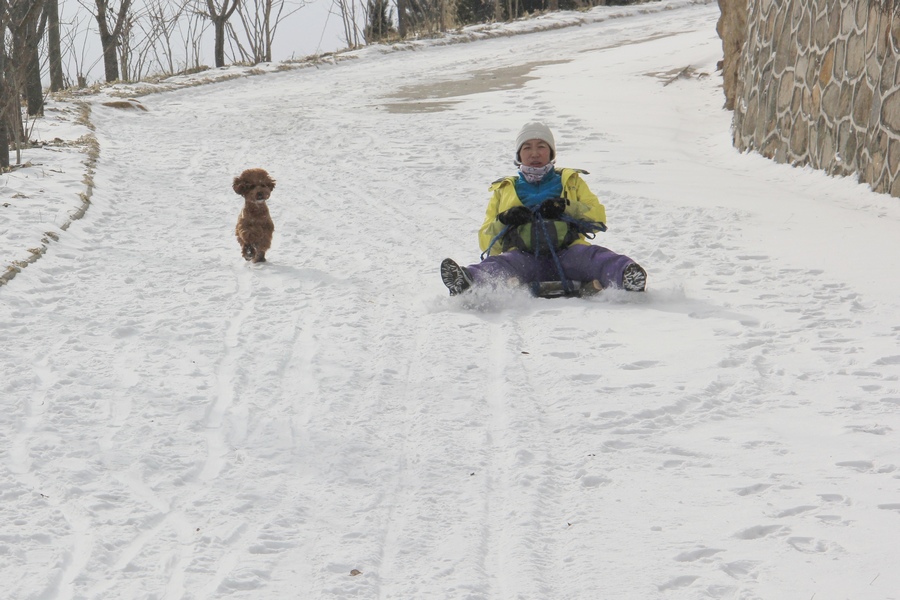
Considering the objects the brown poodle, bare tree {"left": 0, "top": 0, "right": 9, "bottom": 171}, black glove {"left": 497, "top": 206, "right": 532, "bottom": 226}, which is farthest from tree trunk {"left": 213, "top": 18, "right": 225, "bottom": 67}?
black glove {"left": 497, "top": 206, "right": 532, "bottom": 226}

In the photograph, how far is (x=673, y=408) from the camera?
11.3 ft

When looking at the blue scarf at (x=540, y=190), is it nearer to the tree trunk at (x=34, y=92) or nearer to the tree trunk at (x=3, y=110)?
the tree trunk at (x=3, y=110)

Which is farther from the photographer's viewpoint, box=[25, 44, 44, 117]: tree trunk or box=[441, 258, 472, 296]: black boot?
box=[25, 44, 44, 117]: tree trunk

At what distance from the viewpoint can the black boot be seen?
4.79 meters

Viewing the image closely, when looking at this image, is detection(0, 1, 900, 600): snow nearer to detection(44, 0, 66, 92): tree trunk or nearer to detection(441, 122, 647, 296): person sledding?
detection(441, 122, 647, 296): person sledding

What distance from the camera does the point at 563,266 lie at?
5.05 m

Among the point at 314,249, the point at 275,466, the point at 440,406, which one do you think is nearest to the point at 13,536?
the point at 275,466

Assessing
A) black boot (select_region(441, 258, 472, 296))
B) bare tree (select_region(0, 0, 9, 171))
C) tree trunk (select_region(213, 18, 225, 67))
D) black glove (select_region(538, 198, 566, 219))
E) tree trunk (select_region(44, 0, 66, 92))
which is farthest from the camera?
tree trunk (select_region(213, 18, 225, 67))

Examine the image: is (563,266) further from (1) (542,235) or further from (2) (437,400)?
(2) (437,400)

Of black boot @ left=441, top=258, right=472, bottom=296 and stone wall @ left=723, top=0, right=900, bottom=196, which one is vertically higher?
stone wall @ left=723, top=0, right=900, bottom=196

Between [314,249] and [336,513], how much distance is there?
3.49 metres

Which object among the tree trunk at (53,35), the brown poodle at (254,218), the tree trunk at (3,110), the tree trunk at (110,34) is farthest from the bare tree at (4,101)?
the tree trunk at (110,34)

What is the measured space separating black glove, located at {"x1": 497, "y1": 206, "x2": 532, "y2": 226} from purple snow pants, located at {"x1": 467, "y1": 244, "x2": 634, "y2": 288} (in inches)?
6.4

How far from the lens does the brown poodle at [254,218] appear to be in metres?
5.63
